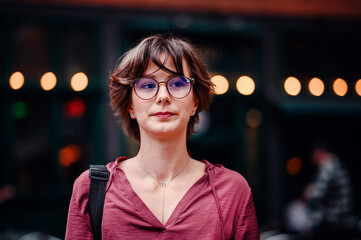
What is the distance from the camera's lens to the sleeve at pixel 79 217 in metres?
1.83

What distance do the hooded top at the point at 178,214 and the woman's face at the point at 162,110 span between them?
0.92ft

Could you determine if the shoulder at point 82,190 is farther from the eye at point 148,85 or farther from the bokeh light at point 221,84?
the bokeh light at point 221,84

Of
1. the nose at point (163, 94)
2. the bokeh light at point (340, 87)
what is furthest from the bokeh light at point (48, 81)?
the nose at point (163, 94)

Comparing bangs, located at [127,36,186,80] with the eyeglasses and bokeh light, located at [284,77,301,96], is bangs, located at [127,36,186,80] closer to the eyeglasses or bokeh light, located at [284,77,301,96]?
the eyeglasses

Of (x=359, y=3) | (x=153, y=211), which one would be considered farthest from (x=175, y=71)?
(x=359, y=3)

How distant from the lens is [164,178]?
79.9 inches

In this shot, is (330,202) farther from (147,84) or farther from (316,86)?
(147,84)

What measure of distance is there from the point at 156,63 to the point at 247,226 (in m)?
0.89

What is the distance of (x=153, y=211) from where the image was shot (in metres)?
1.88

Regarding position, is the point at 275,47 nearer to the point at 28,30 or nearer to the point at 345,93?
the point at 345,93

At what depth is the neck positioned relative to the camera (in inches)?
78.4

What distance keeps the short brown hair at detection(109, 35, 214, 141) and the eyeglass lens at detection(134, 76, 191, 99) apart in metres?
0.04

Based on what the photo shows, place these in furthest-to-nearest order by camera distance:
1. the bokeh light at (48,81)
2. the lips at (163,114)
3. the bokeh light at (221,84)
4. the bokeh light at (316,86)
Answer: the bokeh light at (316,86)
the bokeh light at (221,84)
the bokeh light at (48,81)
the lips at (163,114)

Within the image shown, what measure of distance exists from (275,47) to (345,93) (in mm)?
1627
